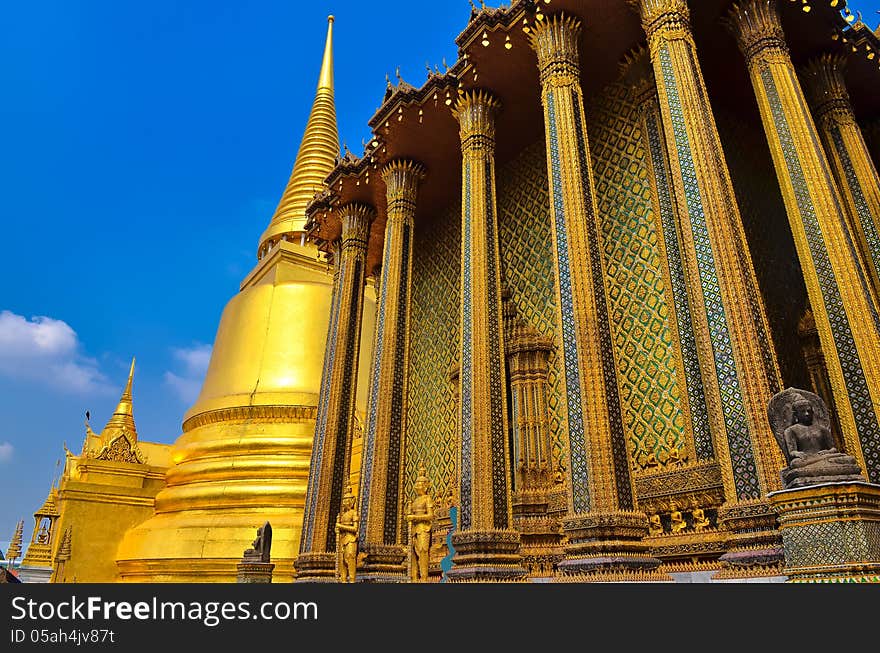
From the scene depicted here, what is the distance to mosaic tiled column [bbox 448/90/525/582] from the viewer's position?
7.58 m

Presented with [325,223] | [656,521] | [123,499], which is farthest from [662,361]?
[123,499]

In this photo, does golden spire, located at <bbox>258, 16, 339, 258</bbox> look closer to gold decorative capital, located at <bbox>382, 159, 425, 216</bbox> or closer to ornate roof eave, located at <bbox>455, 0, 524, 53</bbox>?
gold decorative capital, located at <bbox>382, 159, 425, 216</bbox>

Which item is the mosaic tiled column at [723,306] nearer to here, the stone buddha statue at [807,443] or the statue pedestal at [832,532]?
the stone buddha statue at [807,443]

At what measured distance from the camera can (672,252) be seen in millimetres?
8102

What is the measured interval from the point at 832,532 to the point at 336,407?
959cm

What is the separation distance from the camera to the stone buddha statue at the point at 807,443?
3945 mm

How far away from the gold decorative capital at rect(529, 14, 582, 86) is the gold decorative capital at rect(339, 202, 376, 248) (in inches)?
243

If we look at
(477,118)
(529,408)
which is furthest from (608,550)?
(477,118)

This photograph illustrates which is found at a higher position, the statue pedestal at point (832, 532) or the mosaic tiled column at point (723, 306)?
the mosaic tiled column at point (723, 306)

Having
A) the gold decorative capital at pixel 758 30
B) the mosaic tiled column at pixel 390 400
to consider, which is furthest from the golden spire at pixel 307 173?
the gold decorative capital at pixel 758 30

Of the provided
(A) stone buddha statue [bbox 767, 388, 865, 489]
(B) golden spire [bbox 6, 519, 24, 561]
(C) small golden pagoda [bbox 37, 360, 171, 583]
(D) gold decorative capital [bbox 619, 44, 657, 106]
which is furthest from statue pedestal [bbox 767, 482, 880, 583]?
(B) golden spire [bbox 6, 519, 24, 561]

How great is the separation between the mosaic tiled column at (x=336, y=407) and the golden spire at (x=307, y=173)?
8.69 m

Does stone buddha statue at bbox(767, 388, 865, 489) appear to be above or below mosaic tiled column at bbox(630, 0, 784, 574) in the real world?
below
